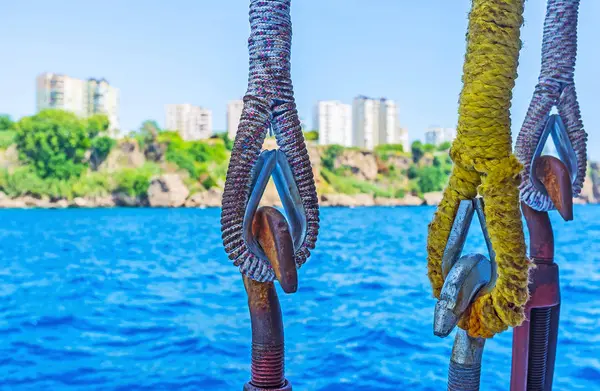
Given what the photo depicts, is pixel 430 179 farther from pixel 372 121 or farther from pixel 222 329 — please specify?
pixel 222 329

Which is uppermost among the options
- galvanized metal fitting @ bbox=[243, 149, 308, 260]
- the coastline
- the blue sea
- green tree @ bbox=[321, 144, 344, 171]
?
green tree @ bbox=[321, 144, 344, 171]

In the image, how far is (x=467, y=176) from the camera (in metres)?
1.94

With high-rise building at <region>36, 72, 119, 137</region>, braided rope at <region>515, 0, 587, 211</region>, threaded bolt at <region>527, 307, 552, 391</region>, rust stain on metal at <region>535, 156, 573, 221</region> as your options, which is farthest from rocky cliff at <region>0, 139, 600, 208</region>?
rust stain on metal at <region>535, 156, 573, 221</region>

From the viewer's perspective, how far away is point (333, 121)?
3944 inches

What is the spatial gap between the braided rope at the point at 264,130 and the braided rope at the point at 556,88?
972 millimetres

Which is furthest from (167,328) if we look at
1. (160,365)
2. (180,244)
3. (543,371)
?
(180,244)

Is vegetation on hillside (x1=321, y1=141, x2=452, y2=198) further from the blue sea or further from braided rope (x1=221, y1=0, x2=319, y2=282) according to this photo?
braided rope (x1=221, y1=0, x2=319, y2=282)

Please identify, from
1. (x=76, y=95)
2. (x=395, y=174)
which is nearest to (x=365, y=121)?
(x=395, y=174)

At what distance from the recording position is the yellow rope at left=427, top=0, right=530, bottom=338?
1851 millimetres

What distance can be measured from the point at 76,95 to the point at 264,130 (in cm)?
9576

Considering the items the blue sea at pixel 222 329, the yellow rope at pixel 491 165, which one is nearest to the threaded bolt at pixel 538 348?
the yellow rope at pixel 491 165

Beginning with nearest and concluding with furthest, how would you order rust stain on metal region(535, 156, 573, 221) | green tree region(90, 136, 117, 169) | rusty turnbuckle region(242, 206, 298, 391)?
rusty turnbuckle region(242, 206, 298, 391) → rust stain on metal region(535, 156, 573, 221) → green tree region(90, 136, 117, 169)

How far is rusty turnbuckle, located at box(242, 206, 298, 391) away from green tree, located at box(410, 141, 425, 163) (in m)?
76.0

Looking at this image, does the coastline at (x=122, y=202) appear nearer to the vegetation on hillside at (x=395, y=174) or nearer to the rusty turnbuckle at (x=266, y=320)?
the vegetation on hillside at (x=395, y=174)
